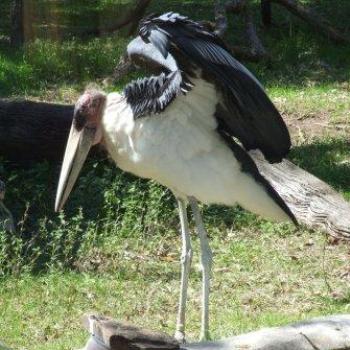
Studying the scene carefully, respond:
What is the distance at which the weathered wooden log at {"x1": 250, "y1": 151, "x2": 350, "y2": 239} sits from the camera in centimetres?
715

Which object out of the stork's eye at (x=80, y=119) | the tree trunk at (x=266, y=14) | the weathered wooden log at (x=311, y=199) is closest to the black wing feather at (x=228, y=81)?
the stork's eye at (x=80, y=119)

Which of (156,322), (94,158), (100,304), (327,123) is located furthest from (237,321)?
(327,123)

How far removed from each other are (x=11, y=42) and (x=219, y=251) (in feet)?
20.8

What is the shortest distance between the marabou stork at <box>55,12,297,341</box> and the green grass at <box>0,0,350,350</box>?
0.93 meters

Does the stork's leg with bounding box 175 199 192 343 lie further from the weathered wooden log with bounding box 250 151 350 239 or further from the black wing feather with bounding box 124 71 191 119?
the weathered wooden log with bounding box 250 151 350 239

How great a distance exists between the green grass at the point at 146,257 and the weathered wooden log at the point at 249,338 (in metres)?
1.05

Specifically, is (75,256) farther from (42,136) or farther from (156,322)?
(42,136)

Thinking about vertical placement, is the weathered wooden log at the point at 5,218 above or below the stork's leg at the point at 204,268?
below

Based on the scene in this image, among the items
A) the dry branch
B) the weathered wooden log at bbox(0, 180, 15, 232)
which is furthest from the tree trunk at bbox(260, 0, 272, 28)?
the weathered wooden log at bbox(0, 180, 15, 232)

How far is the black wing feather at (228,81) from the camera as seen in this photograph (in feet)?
15.1

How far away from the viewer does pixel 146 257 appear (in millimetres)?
7074

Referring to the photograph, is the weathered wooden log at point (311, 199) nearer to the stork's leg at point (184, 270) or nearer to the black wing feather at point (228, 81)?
the stork's leg at point (184, 270)

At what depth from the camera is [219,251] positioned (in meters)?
7.13

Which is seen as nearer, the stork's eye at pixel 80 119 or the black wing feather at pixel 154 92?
the black wing feather at pixel 154 92
